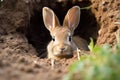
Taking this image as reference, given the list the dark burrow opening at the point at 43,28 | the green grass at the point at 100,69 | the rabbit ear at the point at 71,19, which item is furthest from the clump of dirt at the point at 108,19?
the green grass at the point at 100,69

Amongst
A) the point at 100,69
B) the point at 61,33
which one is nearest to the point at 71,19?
the point at 61,33

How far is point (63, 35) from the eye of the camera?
287 inches

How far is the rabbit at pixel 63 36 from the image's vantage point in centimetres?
695

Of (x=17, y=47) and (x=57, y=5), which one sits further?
(x=57, y=5)

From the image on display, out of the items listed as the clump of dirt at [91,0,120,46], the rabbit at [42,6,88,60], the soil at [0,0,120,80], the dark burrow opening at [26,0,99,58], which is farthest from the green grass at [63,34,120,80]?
the dark burrow opening at [26,0,99,58]

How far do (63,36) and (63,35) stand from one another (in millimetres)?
44

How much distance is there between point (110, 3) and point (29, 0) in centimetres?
183

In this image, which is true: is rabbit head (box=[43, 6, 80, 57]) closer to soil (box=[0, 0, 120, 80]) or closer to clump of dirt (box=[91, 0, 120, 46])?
soil (box=[0, 0, 120, 80])

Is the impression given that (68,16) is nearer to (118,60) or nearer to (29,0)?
(29,0)

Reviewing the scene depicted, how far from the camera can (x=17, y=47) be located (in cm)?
663

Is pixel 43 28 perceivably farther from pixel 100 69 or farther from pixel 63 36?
pixel 100 69

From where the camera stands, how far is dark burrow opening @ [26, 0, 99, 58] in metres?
8.25

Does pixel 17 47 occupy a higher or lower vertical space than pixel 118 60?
lower

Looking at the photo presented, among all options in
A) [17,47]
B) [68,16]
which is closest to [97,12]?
[68,16]
